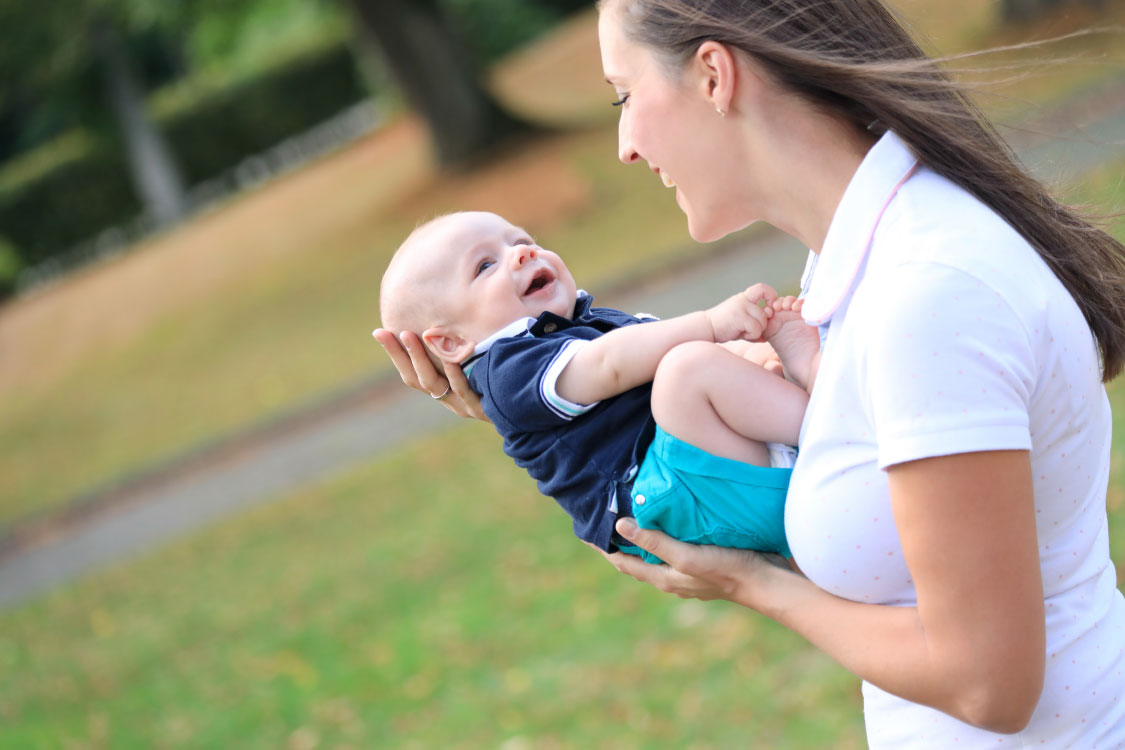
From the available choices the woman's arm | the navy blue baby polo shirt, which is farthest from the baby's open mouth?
Answer: the woman's arm

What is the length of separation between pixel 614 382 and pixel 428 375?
0.52m

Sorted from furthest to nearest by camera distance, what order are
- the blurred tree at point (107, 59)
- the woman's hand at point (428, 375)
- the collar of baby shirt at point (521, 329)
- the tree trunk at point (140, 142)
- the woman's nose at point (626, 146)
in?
the tree trunk at point (140, 142)
the blurred tree at point (107, 59)
the woman's hand at point (428, 375)
the collar of baby shirt at point (521, 329)
the woman's nose at point (626, 146)

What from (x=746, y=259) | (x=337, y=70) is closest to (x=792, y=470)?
(x=746, y=259)

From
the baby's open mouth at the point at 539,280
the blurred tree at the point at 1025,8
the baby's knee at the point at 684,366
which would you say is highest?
the baby's open mouth at the point at 539,280

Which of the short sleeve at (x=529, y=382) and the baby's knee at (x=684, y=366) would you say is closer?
the baby's knee at (x=684, y=366)

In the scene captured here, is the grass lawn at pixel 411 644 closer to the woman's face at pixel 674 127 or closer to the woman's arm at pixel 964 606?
the woman's arm at pixel 964 606

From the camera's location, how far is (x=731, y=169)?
1.87 m

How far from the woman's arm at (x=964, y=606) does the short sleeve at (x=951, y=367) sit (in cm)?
3

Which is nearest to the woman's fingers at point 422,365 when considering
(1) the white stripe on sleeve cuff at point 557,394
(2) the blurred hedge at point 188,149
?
(1) the white stripe on sleeve cuff at point 557,394

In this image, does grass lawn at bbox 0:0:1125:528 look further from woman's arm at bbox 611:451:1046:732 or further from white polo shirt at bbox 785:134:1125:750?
woman's arm at bbox 611:451:1046:732

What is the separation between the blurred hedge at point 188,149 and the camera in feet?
95.0

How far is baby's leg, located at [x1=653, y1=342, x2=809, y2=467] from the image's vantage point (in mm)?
2018

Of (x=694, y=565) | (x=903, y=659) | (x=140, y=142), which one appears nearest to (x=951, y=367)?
(x=903, y=659)

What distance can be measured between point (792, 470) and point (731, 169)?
0.53m
